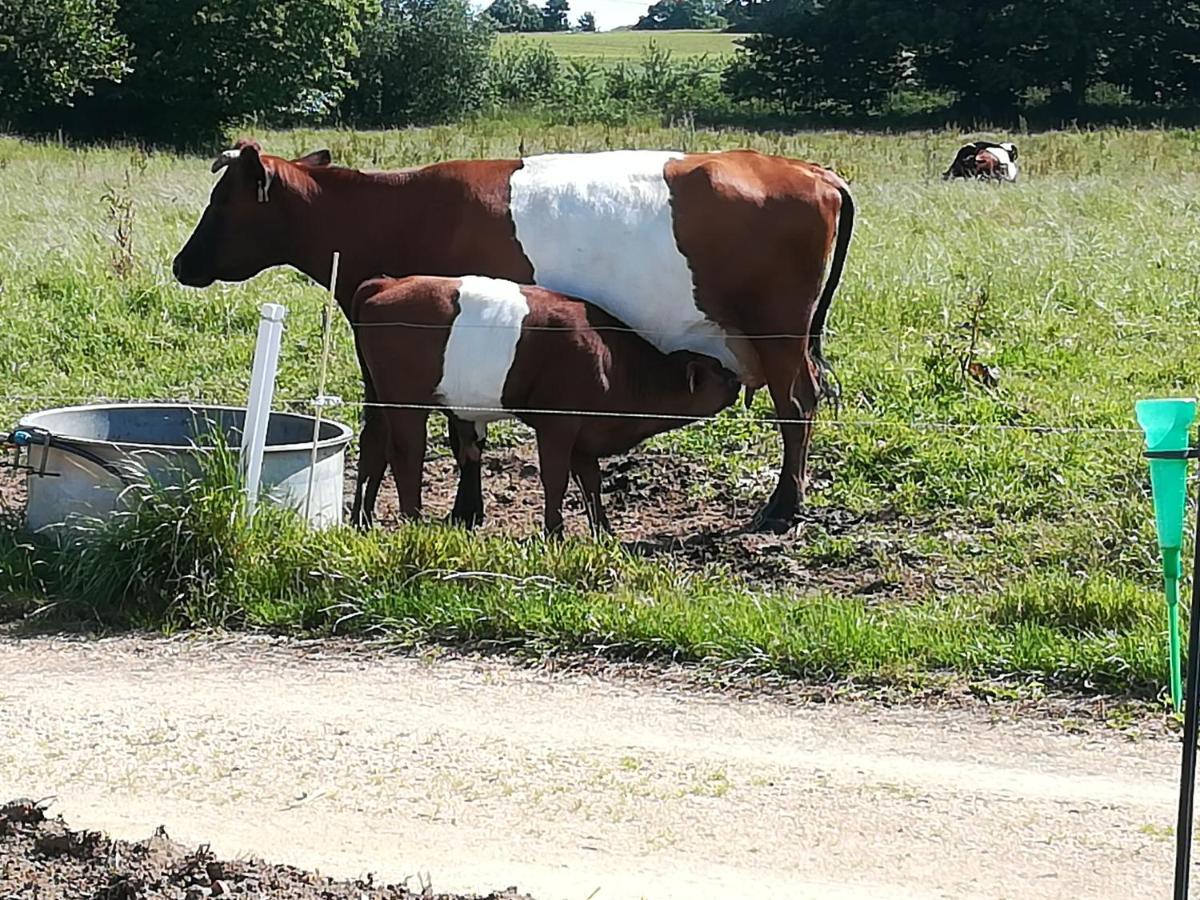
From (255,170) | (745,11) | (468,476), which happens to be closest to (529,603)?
(468,476)

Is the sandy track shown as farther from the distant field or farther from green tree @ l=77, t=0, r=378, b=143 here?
the distant field

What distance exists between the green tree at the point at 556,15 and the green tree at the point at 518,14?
368cm

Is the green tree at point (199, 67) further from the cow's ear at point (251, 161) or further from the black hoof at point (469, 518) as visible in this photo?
the black hoof at point (469, 518)

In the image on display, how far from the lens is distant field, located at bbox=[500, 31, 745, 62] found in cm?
7500

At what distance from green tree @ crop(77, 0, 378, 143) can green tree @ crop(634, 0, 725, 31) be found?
2829 inches

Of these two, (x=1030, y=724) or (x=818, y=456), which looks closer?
(x=1030, y=724)

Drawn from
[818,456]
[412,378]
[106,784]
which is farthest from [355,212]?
[106,784]

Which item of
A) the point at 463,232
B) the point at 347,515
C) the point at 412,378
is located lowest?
the point at 347,515

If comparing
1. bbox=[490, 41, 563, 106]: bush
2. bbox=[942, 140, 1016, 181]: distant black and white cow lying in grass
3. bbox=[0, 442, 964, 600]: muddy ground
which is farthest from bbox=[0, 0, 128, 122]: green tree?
bbox=[0, 442, 964, 600]: muddy ground

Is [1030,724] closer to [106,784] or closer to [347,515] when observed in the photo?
[106,784]

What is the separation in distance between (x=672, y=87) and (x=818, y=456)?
45577 mm

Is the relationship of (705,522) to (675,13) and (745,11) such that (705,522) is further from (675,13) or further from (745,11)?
(675,13)

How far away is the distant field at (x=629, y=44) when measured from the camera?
246 feet

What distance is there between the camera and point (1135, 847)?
409 centimetres
